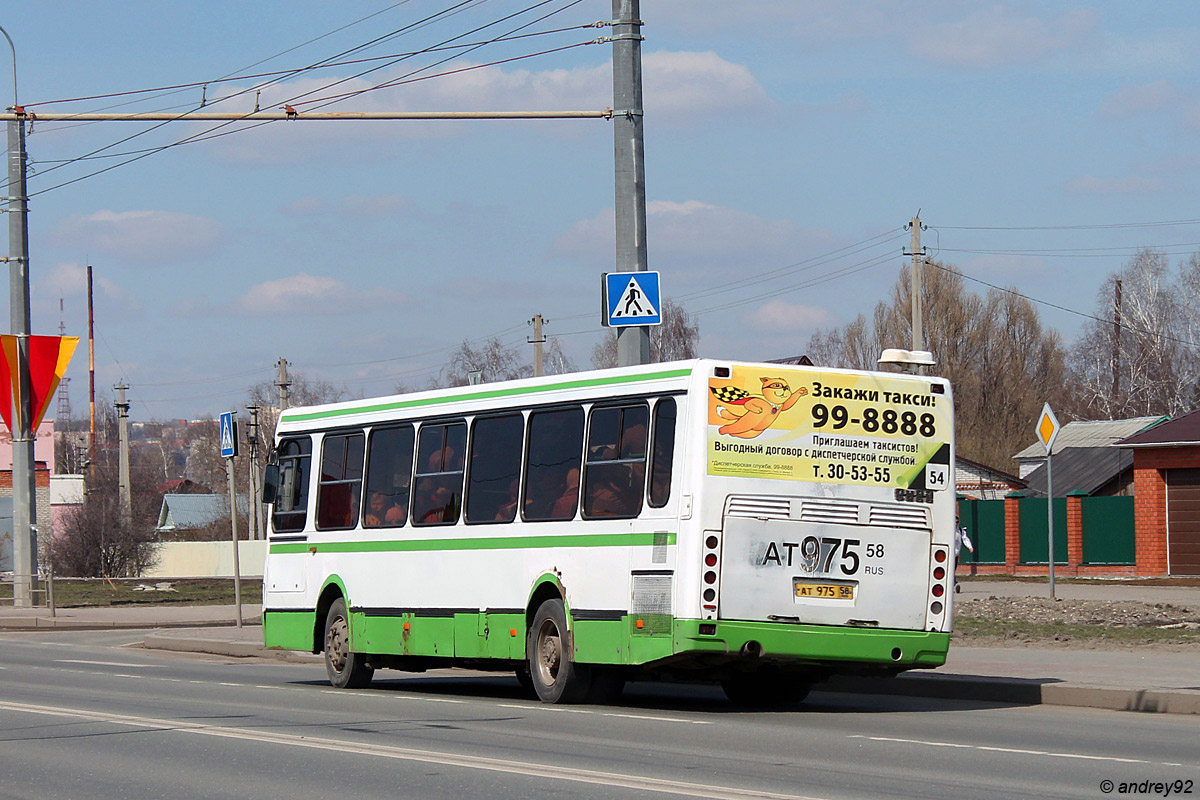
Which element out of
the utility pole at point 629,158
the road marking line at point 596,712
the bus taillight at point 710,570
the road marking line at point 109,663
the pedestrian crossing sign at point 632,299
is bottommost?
the road marking line at point 109,663

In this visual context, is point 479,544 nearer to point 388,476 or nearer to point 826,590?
point 388,476

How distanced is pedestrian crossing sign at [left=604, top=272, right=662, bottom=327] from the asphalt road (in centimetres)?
374

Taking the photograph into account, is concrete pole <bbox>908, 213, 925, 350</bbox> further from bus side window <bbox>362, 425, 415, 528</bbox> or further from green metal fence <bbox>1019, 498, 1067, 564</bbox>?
bus side window <bbox>362, 425, 415, 528</bbox>

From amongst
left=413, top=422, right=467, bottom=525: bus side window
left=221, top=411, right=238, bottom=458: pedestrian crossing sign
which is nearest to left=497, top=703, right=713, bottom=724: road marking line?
left=413, top=422, right=467, bottom=525: bus side window

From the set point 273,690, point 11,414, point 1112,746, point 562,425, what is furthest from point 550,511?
point 11,414

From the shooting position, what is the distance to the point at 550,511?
15.0m

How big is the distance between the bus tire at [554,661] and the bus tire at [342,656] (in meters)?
3.13

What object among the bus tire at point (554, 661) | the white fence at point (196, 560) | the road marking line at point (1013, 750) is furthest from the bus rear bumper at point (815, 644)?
the white fence at point (196, 560)

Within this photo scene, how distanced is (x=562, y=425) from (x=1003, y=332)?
6433 centimetres

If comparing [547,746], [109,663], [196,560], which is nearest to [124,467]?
[196,560]

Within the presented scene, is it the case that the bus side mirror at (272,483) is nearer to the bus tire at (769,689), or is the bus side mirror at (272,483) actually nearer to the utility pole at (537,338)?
the bus tire at (769,689)

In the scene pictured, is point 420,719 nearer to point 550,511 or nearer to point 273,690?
point 550,511

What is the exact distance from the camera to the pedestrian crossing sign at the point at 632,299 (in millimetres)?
16516

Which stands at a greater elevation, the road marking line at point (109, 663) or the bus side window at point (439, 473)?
the bus side window at point (439, 473)
